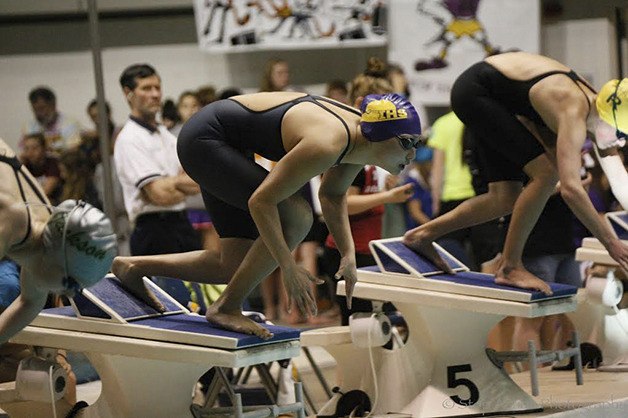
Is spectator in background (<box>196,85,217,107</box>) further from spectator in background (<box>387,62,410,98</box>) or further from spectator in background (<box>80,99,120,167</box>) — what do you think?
spectator in background (<box>387,62,410,98</box>)

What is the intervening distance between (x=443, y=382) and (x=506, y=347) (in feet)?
5.97

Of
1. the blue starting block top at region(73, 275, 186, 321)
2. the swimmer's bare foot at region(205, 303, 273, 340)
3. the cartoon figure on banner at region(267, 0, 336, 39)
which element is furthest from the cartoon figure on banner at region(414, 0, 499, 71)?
the swimmer's bare foot at region(205, 303, 273, 340)

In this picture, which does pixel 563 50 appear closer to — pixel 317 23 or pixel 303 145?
pixel 317 23

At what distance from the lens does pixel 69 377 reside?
601cm

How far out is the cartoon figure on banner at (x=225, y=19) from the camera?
984 centimetres

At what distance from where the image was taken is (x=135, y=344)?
5.40 meters

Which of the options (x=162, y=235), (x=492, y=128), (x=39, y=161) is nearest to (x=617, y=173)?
(x=492, y=128)

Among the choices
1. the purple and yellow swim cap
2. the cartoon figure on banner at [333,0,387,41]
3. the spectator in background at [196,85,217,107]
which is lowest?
the spectator in background at [196,85,217,107]

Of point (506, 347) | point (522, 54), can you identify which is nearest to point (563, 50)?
point (506, 347)

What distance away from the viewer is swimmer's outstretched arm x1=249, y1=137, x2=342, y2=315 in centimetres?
516

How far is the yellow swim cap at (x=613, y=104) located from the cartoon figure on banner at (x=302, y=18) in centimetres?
411

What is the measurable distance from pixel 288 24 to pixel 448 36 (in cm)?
129

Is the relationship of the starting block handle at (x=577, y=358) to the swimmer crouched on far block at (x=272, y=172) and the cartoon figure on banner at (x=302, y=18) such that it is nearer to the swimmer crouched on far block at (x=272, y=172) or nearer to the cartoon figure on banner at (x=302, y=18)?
the swimmer crouched on far block at (x=272, y=172)

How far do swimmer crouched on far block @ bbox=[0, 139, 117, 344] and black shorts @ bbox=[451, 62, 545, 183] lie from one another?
2.38 metres
